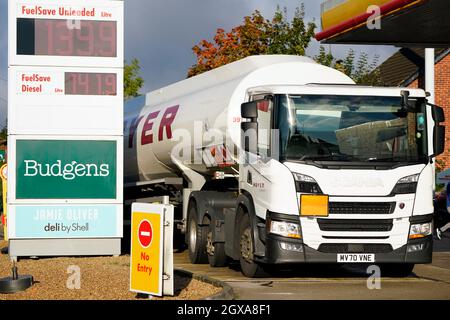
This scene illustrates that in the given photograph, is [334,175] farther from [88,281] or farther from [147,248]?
[88,281]

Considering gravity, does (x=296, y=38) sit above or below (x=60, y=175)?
above

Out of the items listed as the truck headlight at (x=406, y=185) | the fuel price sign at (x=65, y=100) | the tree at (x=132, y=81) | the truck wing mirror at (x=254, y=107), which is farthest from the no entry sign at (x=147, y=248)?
the tree at (x=132, y=81)

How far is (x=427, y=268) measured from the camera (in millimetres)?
18625

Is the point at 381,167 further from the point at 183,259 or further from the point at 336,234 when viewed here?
the point at 183,259

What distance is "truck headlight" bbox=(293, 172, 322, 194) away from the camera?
15.5 metres

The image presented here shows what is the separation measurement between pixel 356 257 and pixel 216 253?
3821 mm

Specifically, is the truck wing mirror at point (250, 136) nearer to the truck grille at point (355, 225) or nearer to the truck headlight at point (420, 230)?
the truck grille at point (355, 225)

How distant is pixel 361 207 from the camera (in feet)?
51.2

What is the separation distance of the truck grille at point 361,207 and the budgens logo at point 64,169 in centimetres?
568

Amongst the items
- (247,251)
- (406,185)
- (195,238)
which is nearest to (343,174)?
(406,185)
